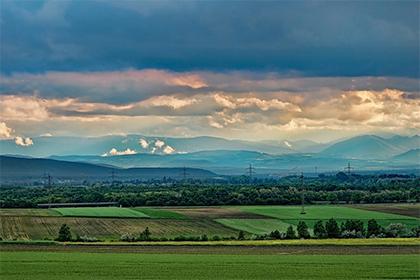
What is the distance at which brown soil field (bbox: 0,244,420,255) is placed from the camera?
52031mm

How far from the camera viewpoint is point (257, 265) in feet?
139

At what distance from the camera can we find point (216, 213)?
100125mm

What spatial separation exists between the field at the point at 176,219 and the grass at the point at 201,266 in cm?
2361

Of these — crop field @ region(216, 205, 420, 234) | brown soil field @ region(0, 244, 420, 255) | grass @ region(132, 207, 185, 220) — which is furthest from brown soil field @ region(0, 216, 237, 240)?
brown soil field @ region(0, 244, 420, 255)

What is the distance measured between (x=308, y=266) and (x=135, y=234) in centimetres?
3222

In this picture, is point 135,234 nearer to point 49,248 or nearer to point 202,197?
point 49,248

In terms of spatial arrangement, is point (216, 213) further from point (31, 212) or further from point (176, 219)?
point (31, 212)

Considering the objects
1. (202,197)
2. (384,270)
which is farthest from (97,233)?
(202,197)

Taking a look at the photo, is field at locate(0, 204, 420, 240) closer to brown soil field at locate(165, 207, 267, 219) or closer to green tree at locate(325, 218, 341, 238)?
brown soil field at locate(165, 207, 267, 219)

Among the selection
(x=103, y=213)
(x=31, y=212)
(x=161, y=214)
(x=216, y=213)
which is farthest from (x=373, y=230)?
(x=31, y=212)

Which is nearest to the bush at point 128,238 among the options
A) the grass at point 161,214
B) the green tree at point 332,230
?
the green tree at point 332,230

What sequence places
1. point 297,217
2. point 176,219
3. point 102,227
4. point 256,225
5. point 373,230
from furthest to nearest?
point 297,217
point 176,219
point 256,225
point 102,227
point 373,230

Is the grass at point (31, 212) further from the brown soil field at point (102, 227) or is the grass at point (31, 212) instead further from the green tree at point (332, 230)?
the green tree at point (332, 230)

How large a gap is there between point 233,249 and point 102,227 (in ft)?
99.1
